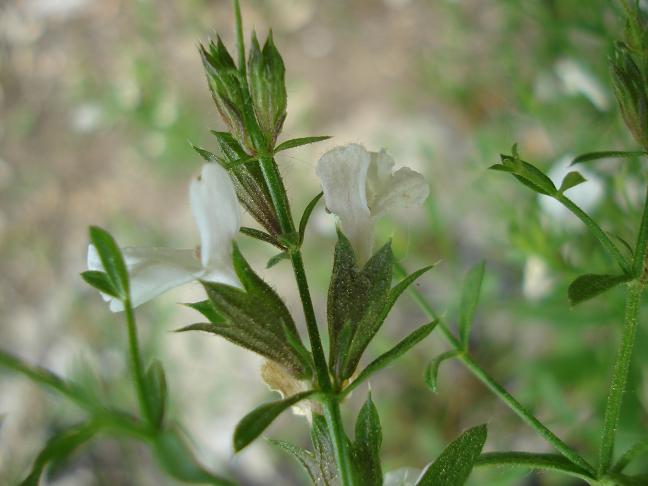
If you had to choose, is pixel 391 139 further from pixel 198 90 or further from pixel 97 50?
pixel 97 50

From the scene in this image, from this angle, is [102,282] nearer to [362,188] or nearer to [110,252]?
[110,252]

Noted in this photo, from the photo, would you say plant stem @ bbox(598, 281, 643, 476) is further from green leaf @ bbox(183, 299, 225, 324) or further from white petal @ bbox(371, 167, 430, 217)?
green leaf @ bbox(183, 299, 225, 324)

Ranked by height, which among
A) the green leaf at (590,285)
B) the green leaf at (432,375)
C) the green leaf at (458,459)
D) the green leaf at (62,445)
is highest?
the green leaf at (62,445)

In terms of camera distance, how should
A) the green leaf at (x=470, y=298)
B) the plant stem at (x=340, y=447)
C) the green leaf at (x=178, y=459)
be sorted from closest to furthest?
the green leaf at (x=178, y=459)
the plant stem at (x=340, y=447)
the green leaf at (x=470, y=298)

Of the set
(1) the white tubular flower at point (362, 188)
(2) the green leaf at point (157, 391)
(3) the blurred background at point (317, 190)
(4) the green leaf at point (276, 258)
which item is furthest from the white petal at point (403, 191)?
(3) the blurred background at point (317, 190)

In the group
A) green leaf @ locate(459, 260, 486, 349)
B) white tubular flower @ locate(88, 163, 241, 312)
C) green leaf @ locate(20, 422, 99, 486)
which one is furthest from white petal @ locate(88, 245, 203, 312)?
green leaf @ locate(459, 260, 486, 349)

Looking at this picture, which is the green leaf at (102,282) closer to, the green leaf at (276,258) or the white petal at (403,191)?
the green leaf at (276,258)

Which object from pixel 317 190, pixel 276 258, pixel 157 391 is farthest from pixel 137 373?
pixel 317 190
